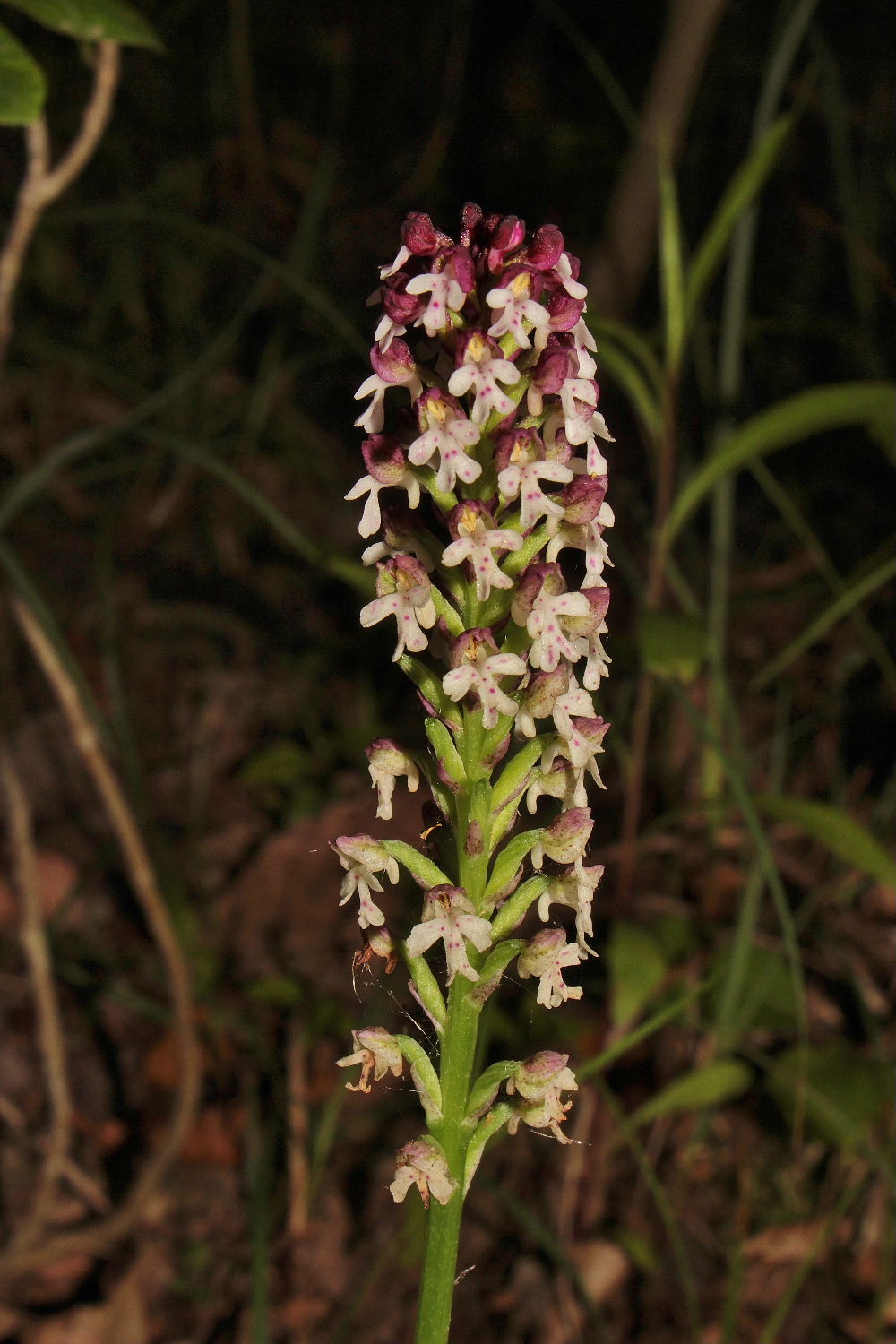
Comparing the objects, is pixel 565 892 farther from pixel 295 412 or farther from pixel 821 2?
pixel 821 2

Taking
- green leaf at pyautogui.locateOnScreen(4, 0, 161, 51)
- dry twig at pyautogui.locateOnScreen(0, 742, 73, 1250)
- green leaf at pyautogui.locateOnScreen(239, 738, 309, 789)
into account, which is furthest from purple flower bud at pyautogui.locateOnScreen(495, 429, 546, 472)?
green leaf at pyautogui.locateOnScreen(239, 738, 309, 789)

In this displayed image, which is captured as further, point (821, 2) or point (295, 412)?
point (821, 2)

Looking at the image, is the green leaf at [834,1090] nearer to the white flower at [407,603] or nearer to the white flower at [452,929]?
the white flower at [452,929]

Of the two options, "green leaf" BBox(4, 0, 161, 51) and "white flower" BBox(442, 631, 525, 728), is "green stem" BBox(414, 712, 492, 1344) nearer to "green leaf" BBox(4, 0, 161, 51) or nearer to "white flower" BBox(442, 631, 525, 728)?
"white flower" BBox(442, 631, 525, 728)

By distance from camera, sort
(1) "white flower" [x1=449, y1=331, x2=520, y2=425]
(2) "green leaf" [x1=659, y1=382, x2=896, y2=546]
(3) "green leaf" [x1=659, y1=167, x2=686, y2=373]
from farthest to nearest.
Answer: (3) "green leaf" [x1=659, y1=167, x2=686, y2=373], (2) "green leaf" [x1=659, y1=382, x2=896, y2=546], (1) "white flower" [x1=449, y1=331, x2=520, y2=425]

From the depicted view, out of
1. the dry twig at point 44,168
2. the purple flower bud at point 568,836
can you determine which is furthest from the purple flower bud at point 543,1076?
the dry twig at point 44,168

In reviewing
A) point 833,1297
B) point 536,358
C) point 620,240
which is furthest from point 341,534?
point 536,358
